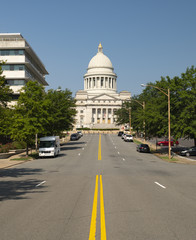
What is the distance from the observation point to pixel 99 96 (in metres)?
173

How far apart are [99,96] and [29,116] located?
452 ft

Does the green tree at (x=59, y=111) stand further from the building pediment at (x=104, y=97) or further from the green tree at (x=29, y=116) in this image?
the building pediment at (x=104, y=97)

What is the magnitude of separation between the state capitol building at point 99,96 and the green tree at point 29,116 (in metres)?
119

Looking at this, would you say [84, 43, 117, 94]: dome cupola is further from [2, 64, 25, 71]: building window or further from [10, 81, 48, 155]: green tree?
[10, 81, 48, 155]: green tree

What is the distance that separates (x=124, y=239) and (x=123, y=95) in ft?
565

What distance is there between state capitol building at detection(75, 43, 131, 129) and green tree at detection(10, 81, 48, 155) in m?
119

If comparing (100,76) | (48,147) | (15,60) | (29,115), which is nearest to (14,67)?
(15,60)

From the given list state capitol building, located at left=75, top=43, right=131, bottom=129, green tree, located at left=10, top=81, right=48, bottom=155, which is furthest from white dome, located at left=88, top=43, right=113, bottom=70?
green tree, located at left=10, top=81, right=48, bottom=155

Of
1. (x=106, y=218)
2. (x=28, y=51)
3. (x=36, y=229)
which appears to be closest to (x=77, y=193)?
(x=106, y=218)

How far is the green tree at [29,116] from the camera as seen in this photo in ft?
112

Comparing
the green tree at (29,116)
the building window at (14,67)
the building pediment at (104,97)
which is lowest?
the green tree at (29,116)

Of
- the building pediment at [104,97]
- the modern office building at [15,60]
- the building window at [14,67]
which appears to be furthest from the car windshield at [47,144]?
the building pediment at [104,97]

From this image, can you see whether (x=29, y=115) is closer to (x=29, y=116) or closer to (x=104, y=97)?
(x=29, y=116)

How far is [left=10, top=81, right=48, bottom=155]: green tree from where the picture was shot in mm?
34250
